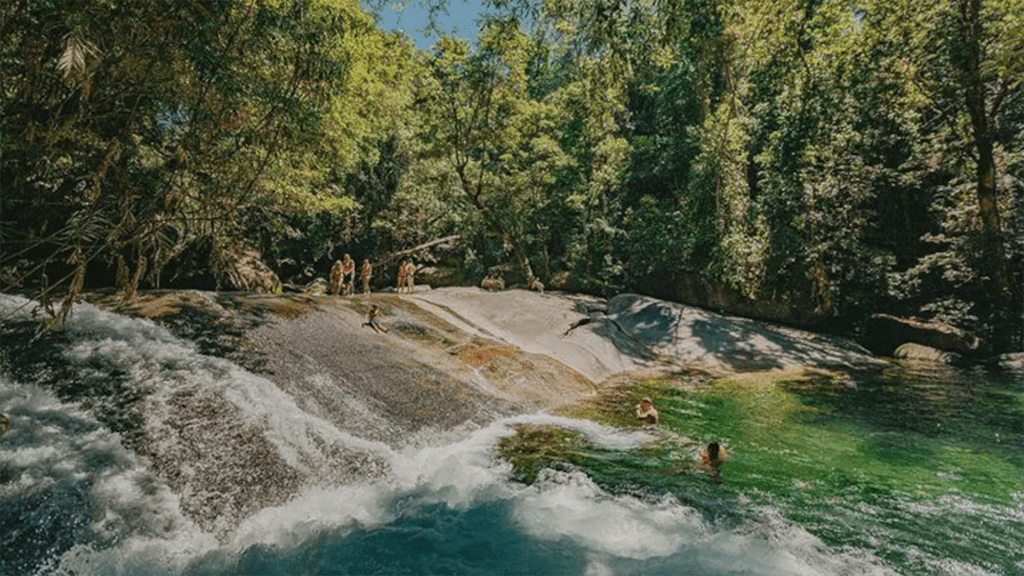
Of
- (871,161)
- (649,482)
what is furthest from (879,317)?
(649,482)

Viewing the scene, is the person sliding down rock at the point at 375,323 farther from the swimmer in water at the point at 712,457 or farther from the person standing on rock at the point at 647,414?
the swimmer in water at the point at 712,457

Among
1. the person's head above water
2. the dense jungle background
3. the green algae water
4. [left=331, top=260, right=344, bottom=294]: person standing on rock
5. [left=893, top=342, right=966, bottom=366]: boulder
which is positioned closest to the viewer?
the dense jungle background

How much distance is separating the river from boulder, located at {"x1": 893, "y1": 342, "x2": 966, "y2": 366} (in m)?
9.11

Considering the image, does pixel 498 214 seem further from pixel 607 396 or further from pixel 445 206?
pixel 607 396

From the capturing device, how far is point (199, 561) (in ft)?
17.7

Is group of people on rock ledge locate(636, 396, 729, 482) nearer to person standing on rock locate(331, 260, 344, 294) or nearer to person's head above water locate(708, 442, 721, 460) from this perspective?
person's head above water locate(708, 442, 721, 460)

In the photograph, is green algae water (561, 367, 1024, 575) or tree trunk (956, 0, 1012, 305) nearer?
green algae water (561, 367, 1024, 575)

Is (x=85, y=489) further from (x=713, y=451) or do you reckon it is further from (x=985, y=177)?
(x=985, y=177)

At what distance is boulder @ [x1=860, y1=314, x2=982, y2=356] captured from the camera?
18.0 metres

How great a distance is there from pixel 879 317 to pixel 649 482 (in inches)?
689

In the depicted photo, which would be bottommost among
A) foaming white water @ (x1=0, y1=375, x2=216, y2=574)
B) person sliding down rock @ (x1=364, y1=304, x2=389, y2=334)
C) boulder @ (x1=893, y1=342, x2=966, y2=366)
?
→ foaming white water @ (x1=0, y1=375, x2=216, y2=574)

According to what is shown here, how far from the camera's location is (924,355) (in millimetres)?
18172

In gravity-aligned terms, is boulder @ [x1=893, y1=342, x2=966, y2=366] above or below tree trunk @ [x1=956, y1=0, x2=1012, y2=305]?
below

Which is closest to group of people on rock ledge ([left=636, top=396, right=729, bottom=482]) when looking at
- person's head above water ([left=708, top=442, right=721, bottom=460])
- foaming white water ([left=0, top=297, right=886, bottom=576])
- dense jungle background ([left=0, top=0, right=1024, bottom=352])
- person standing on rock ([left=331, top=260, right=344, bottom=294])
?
person's head above water ([left=708, top=442, right=721, bottom=460])
